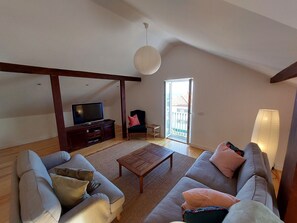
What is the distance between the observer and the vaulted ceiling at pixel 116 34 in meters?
0.90

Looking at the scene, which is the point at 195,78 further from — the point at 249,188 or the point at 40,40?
the point at 40,40

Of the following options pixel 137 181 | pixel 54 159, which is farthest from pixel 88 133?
pixel 137 181

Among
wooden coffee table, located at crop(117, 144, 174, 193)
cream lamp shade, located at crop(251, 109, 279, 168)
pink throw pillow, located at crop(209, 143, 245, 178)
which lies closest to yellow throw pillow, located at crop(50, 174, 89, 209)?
wooden coffee table, located at crop(117, 144, 174, 193)

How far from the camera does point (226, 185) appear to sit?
5.47ft

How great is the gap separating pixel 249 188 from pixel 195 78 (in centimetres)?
282

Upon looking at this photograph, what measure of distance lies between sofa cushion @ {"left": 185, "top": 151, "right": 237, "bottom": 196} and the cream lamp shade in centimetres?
111

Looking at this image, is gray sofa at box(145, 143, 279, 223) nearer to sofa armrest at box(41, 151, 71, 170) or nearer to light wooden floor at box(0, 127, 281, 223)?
light wooden floor at box(0, 127, 281, 223)

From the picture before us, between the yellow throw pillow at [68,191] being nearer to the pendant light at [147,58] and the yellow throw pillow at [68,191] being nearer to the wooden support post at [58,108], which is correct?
the pendant light at [147,58]

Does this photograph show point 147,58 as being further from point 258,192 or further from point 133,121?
point 133,121

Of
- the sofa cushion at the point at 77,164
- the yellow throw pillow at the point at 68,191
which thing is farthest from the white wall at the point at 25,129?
the yellow throw pillow at the point at 68,191

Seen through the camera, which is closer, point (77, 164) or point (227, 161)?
point (227, 161)

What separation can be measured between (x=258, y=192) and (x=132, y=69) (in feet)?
12.6

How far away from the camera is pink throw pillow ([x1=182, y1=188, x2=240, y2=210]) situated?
3.60ft

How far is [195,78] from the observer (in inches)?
139
